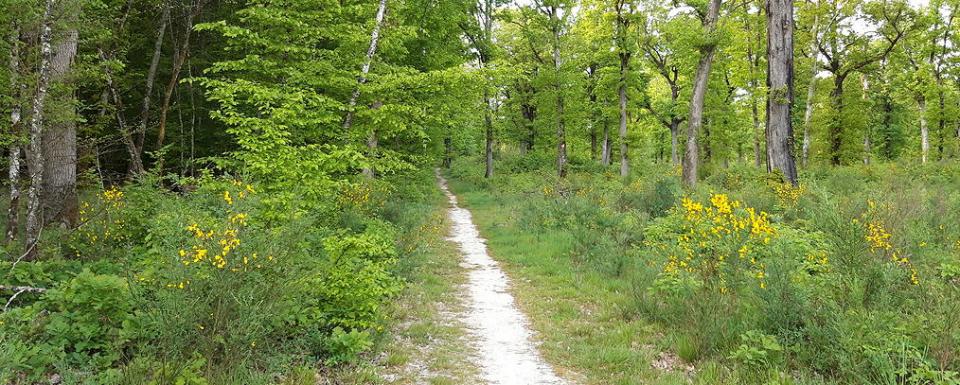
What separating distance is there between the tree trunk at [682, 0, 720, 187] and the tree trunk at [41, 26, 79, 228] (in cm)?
1391

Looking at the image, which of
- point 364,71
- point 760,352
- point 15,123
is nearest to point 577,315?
point 760,352

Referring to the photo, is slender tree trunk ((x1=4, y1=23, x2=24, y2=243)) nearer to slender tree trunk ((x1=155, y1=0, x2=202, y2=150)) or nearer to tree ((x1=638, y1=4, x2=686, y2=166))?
slender tree trunk ((x1=155, y1=0, x2=202, y2=150))

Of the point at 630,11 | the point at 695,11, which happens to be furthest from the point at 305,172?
the point at 630,11

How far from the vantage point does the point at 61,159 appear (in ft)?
27.3

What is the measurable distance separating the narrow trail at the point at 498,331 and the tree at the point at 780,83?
25.0ft

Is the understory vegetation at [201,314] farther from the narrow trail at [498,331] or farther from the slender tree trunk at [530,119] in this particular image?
the slender tree trunk at [530,119]

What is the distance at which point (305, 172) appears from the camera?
7.98m

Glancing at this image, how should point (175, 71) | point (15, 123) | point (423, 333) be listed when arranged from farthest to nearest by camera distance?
1. point (175, 71)
2. point (15, 123)
3. point (423, 333)

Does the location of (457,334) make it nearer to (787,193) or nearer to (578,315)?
(578,315)

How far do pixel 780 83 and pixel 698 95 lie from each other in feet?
7.55

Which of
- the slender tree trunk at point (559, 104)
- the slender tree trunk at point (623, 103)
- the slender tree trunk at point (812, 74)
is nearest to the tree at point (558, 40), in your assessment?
the slender tree trunk at point (559, 104)

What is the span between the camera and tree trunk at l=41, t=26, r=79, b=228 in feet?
25.8

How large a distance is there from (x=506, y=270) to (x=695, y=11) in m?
16.0

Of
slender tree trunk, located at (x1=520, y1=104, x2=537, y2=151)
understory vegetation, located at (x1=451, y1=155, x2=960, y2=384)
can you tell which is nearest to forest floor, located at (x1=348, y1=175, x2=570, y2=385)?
understory vegetation, located at (x1=451, y1=155, x2=960, y2=384)
